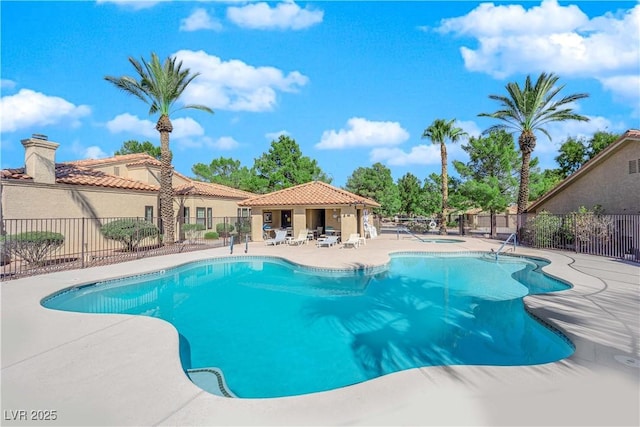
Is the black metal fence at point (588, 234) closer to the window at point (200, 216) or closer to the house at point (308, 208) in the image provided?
the house at point (308, 208)

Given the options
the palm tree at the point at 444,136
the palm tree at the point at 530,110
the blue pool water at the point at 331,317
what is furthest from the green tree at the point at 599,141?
the blue pool water at the point at 331,317

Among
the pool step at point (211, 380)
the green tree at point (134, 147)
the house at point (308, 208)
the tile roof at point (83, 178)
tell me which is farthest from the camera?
the green tree at point (134, 147)

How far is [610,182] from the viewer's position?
17328mm

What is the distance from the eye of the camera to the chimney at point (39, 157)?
49.1 feet

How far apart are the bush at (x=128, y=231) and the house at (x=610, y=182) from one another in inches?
1015

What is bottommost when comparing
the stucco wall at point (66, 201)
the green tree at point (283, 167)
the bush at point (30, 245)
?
the bush at point (30, 245)

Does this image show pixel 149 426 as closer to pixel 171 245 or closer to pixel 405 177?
pixel 171 245

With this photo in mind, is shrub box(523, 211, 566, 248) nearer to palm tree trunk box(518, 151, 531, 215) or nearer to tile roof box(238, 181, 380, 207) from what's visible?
palm tree trunk box(518, 151, 531, 215)

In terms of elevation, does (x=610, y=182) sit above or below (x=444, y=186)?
below

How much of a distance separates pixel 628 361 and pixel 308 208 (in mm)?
20493

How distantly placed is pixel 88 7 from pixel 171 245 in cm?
1258

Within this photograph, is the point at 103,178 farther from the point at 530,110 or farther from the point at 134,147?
the point at 134,147

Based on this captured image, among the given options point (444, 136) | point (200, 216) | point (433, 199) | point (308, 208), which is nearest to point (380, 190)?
point (433, 199)

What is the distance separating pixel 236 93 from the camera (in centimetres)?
3003
